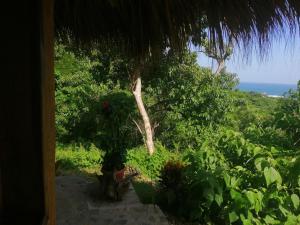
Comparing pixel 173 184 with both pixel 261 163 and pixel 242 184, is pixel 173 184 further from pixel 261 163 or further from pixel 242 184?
pixel 261 163

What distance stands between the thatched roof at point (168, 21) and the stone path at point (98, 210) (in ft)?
6.59

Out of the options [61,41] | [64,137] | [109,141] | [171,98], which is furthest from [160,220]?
[64,137]

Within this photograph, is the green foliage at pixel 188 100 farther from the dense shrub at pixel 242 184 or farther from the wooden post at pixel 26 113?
the wooden post at pixel 26 113

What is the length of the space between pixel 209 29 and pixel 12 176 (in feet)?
2.85

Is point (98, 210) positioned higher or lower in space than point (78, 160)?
higher

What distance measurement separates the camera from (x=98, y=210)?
3.65m

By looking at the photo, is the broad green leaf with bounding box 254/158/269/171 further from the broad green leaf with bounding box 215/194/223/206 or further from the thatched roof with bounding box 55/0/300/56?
the thatched roof with bounding box 55/0/300/56

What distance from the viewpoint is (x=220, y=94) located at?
8.72 m

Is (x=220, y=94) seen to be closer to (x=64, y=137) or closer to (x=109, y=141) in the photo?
(x=64, y=137)

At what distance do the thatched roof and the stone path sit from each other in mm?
2009

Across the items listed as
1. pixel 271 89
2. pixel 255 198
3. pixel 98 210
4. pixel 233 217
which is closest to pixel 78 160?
pixel 98 210

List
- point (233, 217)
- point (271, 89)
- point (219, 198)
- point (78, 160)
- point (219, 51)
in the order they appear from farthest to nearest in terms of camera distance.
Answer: point (271, 89) < point (78, 160) < point (219, 198) < point (233, 217) < point (219, 51)

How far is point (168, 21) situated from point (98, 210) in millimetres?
2729

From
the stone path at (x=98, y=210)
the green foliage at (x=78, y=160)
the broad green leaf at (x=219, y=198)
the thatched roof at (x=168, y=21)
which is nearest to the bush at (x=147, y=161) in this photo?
the green foliage at (x=78, y=160)
